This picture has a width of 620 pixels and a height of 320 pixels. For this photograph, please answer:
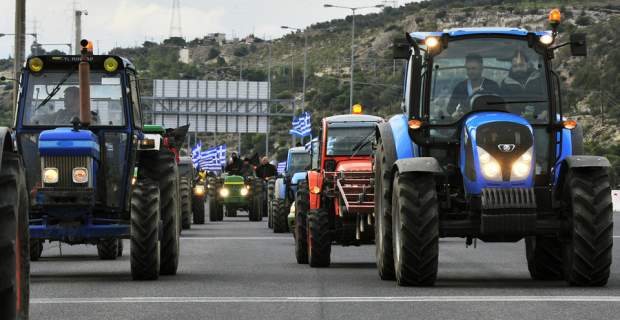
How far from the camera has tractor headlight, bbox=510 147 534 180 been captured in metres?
18.3

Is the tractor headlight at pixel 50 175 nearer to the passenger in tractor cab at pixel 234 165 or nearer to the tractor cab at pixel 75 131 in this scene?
the tractor cab at pixel 75 131

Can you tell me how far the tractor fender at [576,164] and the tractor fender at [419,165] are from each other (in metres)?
1.38

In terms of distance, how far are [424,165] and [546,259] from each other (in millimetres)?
2713

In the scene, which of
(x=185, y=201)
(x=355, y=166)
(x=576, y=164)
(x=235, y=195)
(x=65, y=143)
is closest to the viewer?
(x=576, y=164)

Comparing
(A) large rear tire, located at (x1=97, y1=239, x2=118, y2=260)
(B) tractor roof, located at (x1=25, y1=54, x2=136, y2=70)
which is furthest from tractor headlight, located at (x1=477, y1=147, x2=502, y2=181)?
(A) large rear tire, located at (x1=97, y1=239, x2=118, y2=260)

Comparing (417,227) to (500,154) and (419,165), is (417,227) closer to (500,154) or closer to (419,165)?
(419,165)

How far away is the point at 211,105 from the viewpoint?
97062 millimetres

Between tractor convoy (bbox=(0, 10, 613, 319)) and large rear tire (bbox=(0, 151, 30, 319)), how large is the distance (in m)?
7.54

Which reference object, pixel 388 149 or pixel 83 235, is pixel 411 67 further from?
pixel 83 235

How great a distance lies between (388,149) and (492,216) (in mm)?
1942

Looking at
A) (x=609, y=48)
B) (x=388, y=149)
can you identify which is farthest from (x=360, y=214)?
(x=609, y=48)

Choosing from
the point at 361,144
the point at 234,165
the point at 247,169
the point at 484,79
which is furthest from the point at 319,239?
the point at 234,165

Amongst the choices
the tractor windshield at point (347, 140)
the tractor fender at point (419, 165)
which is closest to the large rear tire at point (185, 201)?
the tractor windshield at point (347, 140)

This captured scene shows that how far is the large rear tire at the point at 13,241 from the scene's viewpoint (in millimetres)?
9828
